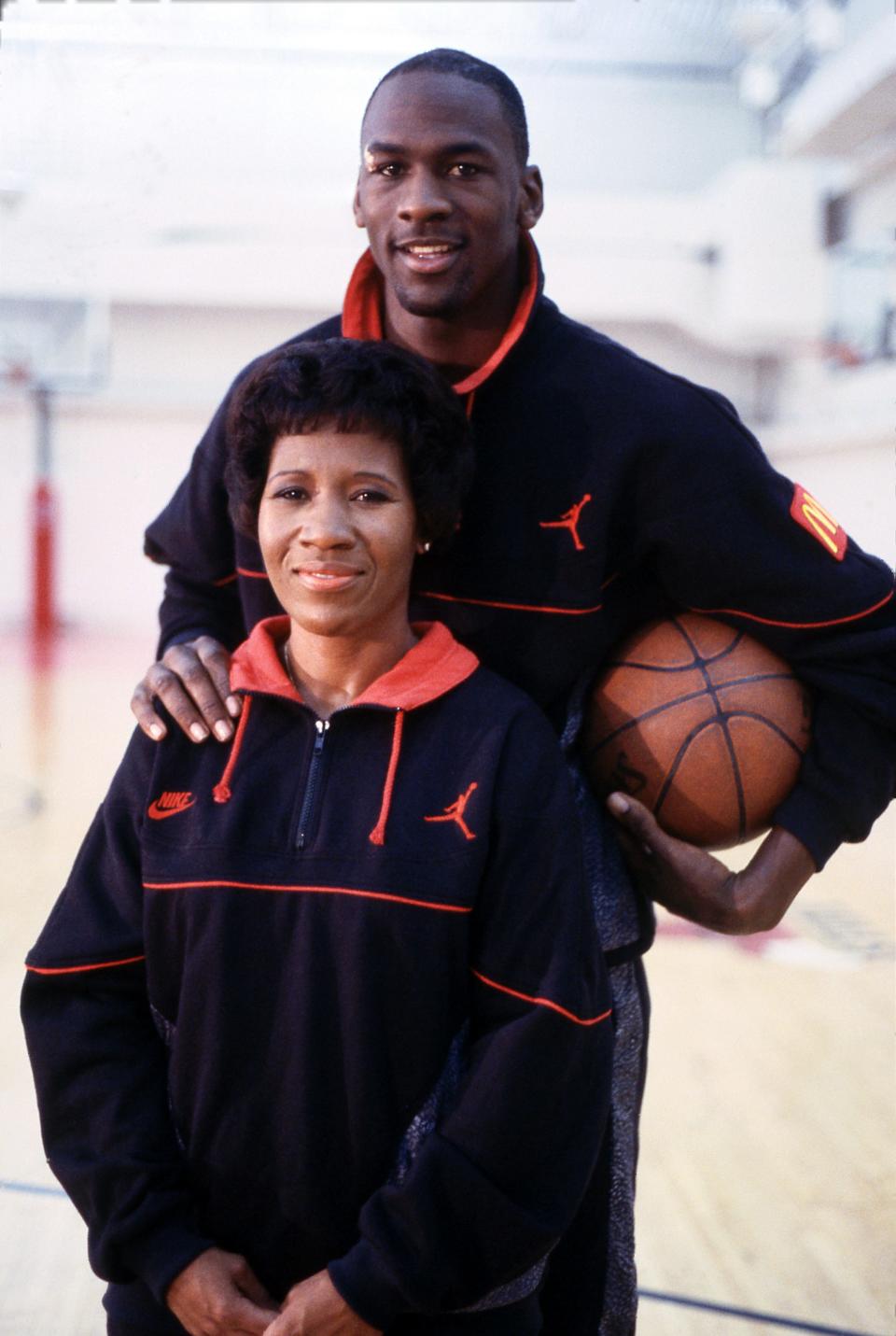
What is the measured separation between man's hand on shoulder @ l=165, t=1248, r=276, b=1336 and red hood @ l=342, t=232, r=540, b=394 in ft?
2.76

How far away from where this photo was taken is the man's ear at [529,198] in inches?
57.3

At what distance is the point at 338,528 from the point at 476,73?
51 cm

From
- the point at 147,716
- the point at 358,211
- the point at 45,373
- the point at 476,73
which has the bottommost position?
the point at 147,716

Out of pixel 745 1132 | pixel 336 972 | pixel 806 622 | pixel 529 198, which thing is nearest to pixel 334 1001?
pixel 336 972

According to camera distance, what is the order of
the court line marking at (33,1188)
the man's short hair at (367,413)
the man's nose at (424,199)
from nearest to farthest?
the man's short hair at (367,413), the man's nose at (424,199), the court line marking at (33,1188)

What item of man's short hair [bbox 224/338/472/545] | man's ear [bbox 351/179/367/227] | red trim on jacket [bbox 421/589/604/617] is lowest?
red trim on jacket [bbox 421/589/604/617]

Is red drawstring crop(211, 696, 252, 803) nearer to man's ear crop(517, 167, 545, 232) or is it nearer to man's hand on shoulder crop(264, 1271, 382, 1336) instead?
man's hand on shoulder crop(264, 1271, 382, 1336)

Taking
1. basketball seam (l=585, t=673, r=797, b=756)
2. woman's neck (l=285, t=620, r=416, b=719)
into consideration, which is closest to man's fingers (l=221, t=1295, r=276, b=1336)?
woman's neck (l=285, t=620, r=416, b=719)

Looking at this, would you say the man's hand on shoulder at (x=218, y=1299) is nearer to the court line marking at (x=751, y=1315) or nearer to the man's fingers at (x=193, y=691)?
the man's fingers at (x=193, y=691)

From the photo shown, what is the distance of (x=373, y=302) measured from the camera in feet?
4.82

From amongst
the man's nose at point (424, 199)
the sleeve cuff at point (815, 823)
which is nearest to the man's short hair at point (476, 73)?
the man's nose at point (424, 199)

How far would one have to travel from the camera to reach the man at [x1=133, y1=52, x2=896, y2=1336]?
4.50ft

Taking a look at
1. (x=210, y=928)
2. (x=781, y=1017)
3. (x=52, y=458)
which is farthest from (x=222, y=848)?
(x=52, y=458)

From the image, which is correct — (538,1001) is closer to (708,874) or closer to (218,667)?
(708,874)
